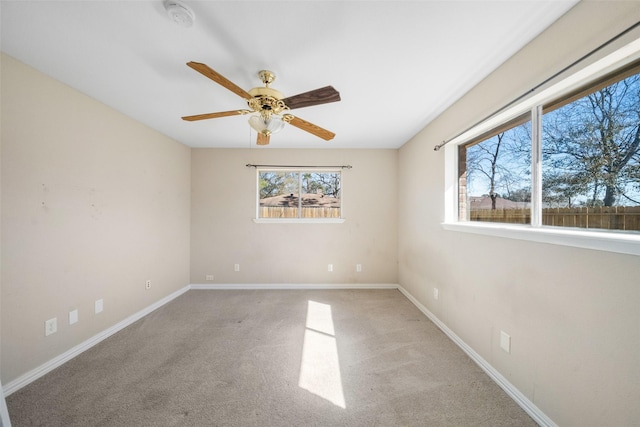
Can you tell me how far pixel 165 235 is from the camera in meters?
3.21

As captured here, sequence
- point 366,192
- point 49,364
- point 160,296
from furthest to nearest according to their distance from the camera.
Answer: point 366,192 < point 160,296 < point 49,364

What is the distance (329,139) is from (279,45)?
2.62ft

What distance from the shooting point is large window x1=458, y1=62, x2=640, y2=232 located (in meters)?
1.13

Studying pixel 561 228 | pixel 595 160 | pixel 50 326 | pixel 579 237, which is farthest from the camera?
pixel 50 326

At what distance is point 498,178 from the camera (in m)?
1.91

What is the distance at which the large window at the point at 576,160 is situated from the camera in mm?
1127

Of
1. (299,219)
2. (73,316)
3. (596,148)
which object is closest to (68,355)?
(73,316)

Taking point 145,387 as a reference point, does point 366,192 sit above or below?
above

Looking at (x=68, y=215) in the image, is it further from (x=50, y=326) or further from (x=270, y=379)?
(x=270, y=379)

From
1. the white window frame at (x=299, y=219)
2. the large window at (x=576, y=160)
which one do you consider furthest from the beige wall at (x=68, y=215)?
the large window at (x=576, y=160)

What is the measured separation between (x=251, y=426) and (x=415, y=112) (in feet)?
9.62

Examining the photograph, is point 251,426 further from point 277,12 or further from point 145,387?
point 277,12

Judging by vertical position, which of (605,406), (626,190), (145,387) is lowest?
(145,387)

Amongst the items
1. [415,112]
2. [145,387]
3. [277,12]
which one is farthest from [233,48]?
[145,387]
